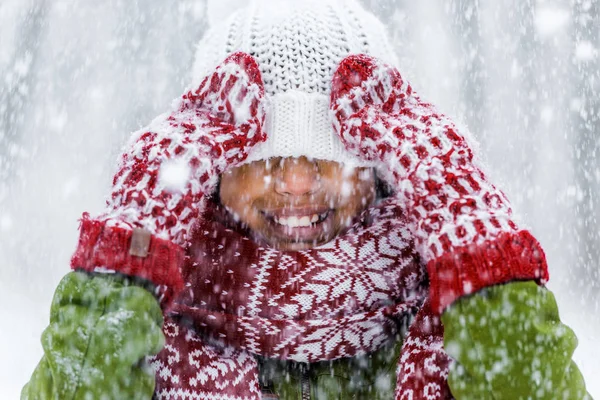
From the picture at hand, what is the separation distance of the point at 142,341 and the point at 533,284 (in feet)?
1.87

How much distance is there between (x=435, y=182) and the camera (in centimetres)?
109

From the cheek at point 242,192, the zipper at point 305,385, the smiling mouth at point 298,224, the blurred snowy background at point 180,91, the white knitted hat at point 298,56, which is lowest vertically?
the zipper at point 305,385

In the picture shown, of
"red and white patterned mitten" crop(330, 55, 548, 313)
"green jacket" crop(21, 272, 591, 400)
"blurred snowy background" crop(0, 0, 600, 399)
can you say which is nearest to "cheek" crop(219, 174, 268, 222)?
"red and white patterned mitten" crop(330, 55, 548, 313)

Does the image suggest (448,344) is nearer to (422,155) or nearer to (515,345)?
(515,345)

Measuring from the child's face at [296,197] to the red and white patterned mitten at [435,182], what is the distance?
0.22ft

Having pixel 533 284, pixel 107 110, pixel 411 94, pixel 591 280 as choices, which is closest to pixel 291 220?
pixel 411 94

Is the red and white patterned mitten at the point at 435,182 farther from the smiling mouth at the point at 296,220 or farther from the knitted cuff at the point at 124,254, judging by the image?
the knitted cuff at the point at 124,254

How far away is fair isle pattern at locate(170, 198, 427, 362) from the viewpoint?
1.23m

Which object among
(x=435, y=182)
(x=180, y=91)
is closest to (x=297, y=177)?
(x=435, y=182)

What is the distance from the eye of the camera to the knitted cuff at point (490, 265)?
993 millimetres

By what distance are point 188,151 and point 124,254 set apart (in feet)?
0.71

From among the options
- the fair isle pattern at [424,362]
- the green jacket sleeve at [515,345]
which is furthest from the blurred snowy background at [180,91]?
the green jacket sleeve at [515,345]

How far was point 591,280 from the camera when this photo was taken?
3115mm

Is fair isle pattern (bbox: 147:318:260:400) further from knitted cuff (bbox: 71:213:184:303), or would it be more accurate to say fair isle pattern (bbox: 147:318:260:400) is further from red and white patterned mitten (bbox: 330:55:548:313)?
red and white patterned mitten (bbox: 330:55:548:313)
